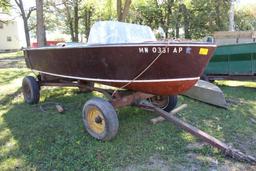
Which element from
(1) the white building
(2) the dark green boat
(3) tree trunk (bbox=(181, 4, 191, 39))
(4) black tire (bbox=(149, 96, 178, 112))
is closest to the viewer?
(4) black tire (bbox=(149, 96, 178, 112))

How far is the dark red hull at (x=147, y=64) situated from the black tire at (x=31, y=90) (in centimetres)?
195

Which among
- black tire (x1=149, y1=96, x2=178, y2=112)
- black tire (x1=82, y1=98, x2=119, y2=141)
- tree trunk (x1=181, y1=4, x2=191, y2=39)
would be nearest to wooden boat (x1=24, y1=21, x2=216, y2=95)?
black tire (x1=82, y1=98, x2=119, y2=141)

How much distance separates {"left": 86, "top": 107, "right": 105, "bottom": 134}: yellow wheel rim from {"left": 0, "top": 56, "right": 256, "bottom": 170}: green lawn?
7.4 inches

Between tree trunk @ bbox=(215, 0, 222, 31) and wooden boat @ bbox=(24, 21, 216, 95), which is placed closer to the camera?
wooden boat @ bbox=(24, 21, 216, 95)

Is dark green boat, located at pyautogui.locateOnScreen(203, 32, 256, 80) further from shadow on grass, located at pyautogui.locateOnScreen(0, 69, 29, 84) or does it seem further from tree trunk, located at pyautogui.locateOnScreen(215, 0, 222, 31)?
tree trunk, located at pyautogui.locateOnScreen(215, 0, 222, 31)

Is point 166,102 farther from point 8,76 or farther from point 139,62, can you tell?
point 8,76

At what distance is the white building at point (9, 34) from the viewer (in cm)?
3456

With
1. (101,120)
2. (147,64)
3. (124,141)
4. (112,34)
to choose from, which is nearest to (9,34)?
(112,34)

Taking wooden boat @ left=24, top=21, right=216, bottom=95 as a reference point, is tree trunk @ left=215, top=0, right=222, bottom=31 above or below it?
above

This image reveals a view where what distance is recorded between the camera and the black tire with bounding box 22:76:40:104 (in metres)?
6.97

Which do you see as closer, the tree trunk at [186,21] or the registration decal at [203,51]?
the registration decal at [203,51]

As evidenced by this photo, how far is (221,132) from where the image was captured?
5.23 meters

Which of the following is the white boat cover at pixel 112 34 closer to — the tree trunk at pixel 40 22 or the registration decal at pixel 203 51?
the registration decal at pixel 203 51

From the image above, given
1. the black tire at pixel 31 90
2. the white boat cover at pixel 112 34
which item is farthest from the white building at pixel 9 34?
the white boat cover at pixel 112 34
